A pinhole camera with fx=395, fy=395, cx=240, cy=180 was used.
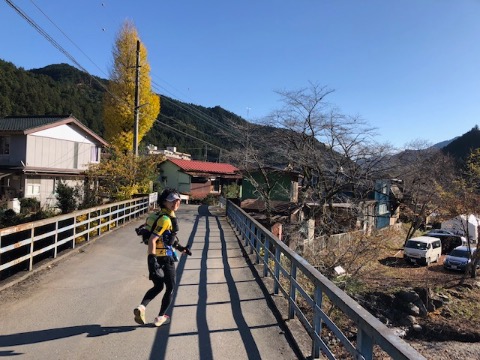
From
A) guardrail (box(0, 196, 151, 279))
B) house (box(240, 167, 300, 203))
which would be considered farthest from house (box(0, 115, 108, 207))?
guardrail (box(0, 196, 151, 279))

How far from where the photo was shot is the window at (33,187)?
2518 cm

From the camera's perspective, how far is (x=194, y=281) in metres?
7.70

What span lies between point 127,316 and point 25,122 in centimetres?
2577

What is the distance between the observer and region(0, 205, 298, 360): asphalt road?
436 cm

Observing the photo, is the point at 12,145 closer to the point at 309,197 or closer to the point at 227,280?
the point at 309,197

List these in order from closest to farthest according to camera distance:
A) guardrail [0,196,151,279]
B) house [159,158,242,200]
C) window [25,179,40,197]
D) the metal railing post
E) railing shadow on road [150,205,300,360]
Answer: railing shadow on road [150,205,300,360] → the metal railing post → guardrail [0,196,151,279] → window [25,179,40,197] → house [159,158,242,200]

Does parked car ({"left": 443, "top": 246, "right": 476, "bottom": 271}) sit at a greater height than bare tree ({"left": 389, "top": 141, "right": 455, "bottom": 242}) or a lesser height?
lesser

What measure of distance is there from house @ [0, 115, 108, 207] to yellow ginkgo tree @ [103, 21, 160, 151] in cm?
700

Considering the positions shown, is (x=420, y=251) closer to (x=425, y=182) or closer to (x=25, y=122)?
(x=425, y=182)

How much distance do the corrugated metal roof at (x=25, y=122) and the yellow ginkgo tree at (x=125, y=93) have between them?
345 inches

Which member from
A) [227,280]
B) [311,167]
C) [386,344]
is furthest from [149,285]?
[311,167]

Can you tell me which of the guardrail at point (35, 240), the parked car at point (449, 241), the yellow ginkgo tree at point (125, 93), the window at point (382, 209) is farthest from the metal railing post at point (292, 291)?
the window at point (382, 209)

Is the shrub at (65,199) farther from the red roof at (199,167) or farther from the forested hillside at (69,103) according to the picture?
the red roof at (199,167)

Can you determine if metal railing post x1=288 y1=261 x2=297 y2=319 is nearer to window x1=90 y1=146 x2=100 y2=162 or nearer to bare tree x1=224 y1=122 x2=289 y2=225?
bare tree x1=224 y1=122 x2=289 y2=225
